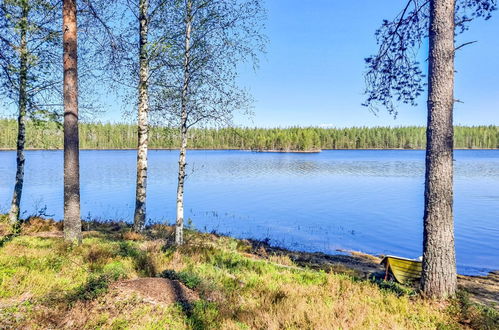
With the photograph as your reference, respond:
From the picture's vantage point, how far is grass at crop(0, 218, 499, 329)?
17.0 feet

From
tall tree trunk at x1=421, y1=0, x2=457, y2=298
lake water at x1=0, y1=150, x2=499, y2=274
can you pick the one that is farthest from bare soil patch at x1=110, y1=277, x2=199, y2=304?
tall tree trunk at x1=421, y1=0, x2=457, y2=298

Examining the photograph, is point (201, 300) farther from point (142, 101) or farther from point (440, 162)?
point (142, 101)

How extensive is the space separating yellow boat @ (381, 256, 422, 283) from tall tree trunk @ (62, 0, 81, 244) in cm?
952

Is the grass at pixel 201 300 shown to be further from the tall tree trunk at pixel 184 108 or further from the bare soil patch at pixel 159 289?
the tall tree trunk at pixel 184 108

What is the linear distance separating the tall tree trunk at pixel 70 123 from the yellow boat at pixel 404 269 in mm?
9521

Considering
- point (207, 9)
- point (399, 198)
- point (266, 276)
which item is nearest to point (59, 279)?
point (266, 276)

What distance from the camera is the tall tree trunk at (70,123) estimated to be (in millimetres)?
9344

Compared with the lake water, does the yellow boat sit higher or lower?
higher

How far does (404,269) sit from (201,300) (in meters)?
6.62

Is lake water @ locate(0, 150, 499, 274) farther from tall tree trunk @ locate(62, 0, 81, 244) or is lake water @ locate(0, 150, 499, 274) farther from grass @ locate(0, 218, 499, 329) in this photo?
grass @ locate(0, 218, 499, 329)

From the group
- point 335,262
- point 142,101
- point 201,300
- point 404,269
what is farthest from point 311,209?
point 201,300

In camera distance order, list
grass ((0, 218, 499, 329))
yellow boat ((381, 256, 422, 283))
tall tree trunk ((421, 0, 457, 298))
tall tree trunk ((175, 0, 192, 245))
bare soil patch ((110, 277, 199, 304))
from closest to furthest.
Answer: grass ((0, 218, 499, 329)) → bare soil patch ((110, 277, 199, 304)) → tall tree trunk ((421, 0, 457, 298)) → yellow boat ((381, 256, 422, 283)) → tall tree trunk ((175, 0, 192, 245))

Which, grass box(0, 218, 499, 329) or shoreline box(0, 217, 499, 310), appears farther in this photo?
shoreline box(0, 217, 499, 310)

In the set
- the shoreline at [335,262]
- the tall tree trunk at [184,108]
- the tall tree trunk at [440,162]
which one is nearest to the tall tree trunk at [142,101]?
the tall tree trunk at [184,108]
